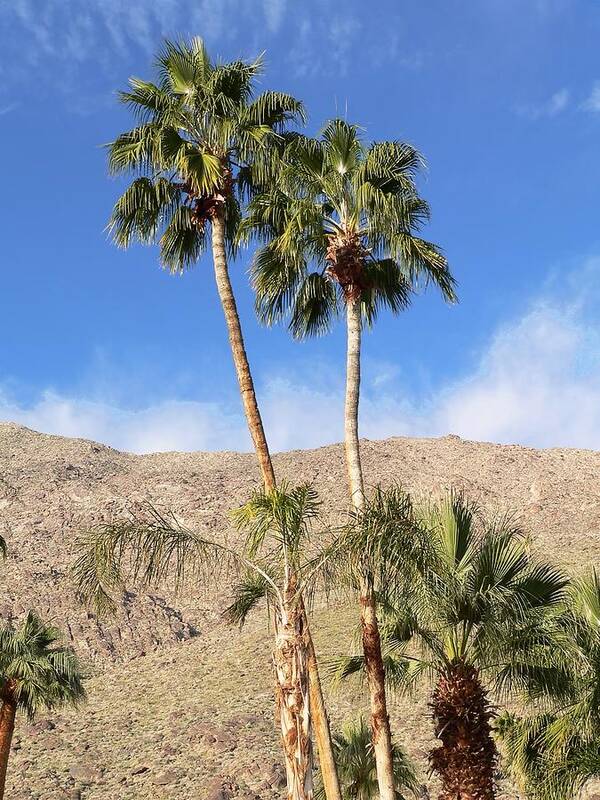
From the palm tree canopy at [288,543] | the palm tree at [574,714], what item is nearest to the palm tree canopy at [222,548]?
the palm tree canopy at [288,543]

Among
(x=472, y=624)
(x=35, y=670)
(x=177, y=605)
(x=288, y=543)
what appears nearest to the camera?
(x=288, y=543)

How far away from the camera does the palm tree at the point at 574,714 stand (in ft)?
43.2

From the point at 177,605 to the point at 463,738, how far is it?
61.0m

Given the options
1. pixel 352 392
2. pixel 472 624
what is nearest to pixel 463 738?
pixel 472 624

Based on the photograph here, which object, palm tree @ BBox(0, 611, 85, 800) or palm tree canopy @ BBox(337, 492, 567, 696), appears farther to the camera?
palm tree @ BBox(0, 611, 85, 800)

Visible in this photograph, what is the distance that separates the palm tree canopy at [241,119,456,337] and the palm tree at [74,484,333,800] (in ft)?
15.8

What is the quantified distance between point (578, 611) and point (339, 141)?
364 inches

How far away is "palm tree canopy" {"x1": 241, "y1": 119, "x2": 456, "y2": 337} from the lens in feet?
49.5

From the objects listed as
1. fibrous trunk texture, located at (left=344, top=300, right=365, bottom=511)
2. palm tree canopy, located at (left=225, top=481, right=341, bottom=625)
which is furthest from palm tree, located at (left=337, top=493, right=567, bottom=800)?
fibrous trunk texture, located at (left=344, top=300, right=365, bottom=511)

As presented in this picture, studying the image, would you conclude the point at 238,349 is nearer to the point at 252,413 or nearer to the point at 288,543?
the point at 252,413

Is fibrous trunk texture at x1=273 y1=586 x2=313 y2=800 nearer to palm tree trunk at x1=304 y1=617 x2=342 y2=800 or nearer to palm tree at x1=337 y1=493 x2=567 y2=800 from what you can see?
palm tree at x1=337 y1=493 x2=567 y2=800

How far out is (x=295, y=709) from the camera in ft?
35.6

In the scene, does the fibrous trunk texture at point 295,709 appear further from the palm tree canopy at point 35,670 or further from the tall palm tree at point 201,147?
the palm tree canopy at point 35,670

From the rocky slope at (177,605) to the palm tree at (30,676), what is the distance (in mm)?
8151
